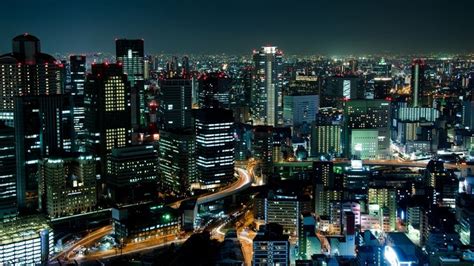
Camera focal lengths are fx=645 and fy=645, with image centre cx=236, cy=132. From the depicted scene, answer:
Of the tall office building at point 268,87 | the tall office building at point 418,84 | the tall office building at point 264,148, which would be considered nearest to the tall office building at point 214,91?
the tall office building at point 268,87

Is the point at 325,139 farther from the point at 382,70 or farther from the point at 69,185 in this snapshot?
the point at 382,70

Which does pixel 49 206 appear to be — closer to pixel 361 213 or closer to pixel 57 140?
pixel 57 140

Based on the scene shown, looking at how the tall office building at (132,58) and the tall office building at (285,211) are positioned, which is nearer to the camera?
the tall office building at (285,211)

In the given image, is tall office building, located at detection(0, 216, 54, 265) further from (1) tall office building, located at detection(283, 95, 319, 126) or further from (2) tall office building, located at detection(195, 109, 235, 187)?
(1) tall office building, located at detection(283, 95, 319, 126)

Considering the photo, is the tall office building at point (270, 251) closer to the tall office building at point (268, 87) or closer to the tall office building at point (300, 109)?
the tall office building at point (300, 109)

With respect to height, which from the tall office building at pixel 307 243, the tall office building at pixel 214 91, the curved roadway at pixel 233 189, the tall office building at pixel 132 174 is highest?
the tall office building at pixel 214 91

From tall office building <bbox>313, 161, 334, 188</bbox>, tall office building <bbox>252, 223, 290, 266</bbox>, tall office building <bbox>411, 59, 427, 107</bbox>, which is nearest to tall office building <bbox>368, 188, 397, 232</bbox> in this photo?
tall office building <bbox>313, 161, 334, 188</bbox>

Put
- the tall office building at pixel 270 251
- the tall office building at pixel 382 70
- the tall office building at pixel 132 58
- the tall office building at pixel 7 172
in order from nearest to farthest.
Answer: the tall office building at pixel 270 251
the tall office building at pixel 7 172
the tall office building at pixel 132 58
the tall office building at pixel 382 70

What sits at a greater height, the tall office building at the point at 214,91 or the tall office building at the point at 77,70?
the tall office building at the point at 77,70

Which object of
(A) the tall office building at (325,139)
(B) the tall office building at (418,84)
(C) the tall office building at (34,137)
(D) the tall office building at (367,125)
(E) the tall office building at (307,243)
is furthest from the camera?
(B) the tall office building at (418,84)
